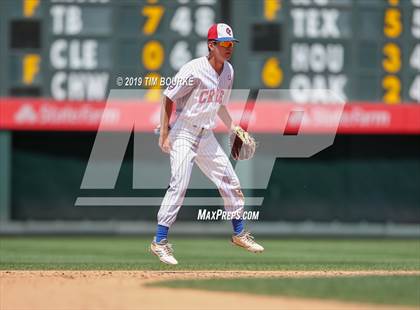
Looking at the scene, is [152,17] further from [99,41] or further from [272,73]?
[272,73]

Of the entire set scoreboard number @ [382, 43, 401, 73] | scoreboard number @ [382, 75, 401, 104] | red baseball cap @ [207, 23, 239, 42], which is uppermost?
red baseball cap @ [207, 23, 239, 42]

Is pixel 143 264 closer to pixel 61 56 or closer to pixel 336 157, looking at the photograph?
pixel 61 56

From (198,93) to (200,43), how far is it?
10.8m

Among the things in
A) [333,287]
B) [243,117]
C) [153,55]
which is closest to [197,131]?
[333,287]

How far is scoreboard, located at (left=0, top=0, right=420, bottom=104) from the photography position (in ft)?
63.3

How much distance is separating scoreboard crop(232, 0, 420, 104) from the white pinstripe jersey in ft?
35.7

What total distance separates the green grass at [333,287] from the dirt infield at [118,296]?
177mm

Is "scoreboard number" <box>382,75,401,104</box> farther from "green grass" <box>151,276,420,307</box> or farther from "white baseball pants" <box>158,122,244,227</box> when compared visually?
"green grass" <box>151,276,420,307</box>

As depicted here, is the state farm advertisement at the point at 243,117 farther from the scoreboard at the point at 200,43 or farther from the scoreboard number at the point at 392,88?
the scoreboard at the point at 200,43

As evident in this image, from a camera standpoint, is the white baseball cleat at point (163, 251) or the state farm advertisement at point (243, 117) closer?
the white baseball cleat at point (163, 251)

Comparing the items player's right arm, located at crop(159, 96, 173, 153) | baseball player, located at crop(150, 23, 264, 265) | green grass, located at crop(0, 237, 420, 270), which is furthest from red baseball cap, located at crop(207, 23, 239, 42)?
green grass, located at crop(0, 237, 420, 270)

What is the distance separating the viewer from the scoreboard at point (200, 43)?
760 inches

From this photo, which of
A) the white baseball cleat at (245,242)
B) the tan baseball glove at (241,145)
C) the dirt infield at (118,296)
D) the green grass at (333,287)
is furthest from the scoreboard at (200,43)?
the green grass at (333,287)

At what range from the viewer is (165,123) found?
8.47 meters
